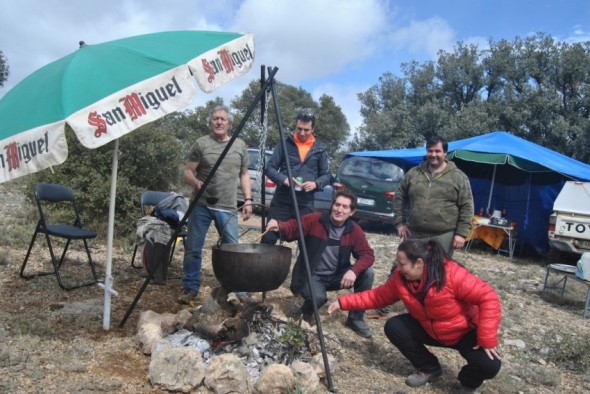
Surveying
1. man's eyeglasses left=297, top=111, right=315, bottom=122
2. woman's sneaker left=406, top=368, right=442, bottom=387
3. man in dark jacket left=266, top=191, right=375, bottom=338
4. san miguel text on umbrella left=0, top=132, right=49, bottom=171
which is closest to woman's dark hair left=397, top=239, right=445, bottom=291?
woman's sneaker left=406, top=368, right=442, bottom=387

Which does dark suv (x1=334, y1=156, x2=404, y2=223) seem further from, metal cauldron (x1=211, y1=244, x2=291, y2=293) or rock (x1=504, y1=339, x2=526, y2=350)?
metal cauldron (x1=211, y1=244, x2=291, y2=293)

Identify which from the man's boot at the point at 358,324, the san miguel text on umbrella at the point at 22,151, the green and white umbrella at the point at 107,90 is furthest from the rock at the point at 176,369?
the man's boot at the point at 358,324

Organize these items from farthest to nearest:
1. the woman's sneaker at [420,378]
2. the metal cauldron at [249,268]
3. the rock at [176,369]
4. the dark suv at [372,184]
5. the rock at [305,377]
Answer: the dark suv at [372,184] < the woman's sneaker at [420,378] < the metal cauldron at [249,268] < the rock at [305,377] < the rock at [176,369]

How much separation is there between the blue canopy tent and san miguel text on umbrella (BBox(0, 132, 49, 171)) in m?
9.01

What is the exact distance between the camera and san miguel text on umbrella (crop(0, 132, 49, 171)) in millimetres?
2568

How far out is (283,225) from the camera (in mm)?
3855

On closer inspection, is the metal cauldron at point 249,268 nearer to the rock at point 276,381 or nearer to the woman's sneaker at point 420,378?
the rock at point 276,381

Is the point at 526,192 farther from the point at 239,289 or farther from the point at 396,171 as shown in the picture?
the point at 239,289

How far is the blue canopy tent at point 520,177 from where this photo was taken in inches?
380

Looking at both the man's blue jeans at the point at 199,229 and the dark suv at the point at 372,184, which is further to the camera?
the dark suv at the point at 372,184

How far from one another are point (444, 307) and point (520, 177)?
8688 millimetres

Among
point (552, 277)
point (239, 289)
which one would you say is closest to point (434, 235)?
point (239, 289)

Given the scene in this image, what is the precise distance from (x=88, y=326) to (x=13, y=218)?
4997 mm

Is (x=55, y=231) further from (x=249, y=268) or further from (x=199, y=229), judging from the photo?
(x=249, y=268)
